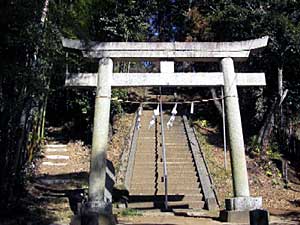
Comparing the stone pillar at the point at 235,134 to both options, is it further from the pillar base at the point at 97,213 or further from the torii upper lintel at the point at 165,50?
the pillar base at the point at 97,213

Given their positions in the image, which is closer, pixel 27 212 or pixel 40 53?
pixel 40 53

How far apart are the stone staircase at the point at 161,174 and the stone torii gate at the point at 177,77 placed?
2.76 metres

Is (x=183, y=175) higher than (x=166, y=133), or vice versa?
(x=166, y=133)

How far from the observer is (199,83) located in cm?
998

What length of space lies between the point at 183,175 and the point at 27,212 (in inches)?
221

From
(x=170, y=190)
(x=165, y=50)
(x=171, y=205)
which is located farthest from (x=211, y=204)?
(x=165, y=50)

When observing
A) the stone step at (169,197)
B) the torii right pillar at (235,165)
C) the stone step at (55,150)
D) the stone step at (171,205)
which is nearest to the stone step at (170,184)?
the stone step at (169,197)

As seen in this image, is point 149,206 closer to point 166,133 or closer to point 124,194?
point 124,194

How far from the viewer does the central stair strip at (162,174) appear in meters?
12.1

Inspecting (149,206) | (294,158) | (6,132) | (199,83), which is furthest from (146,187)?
(294,158)

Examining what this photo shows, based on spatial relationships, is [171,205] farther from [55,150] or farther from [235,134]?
[55,150]

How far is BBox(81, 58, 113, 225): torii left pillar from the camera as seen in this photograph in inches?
340

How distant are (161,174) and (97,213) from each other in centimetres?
522

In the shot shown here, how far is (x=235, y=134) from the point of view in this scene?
9609 millimetres
